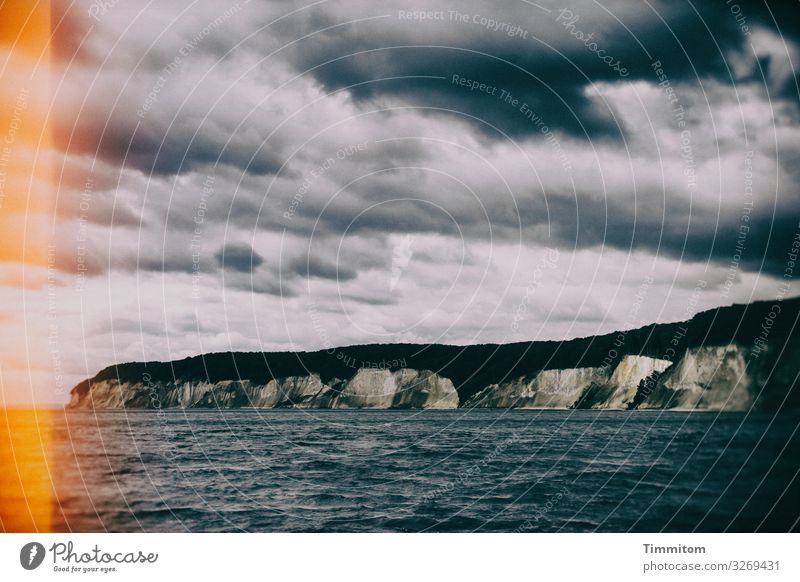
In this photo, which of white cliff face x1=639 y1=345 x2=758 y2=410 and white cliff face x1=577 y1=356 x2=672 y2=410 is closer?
white cliff face x1=639 y1=345 x2=758 y2=410

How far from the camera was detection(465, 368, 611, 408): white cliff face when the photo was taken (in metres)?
158

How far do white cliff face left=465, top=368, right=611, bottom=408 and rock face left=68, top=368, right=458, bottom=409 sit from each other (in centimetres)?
1432

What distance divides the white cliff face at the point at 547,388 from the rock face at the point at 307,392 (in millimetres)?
14315

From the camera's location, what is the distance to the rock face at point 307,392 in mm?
169125

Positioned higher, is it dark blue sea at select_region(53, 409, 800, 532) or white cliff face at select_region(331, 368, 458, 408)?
dark blue sea at select_region(53, 409, 800, 532)

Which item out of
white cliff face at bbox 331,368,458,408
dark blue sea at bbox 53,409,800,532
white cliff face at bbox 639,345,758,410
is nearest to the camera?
dark blue sea at bbox 53,409,800,532

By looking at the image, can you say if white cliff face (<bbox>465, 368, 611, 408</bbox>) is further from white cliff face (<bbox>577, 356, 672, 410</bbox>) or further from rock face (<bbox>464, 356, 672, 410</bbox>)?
white cliff face (<bbox>577, 356, 672, 410</bbox>)

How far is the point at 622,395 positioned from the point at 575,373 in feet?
37.6
